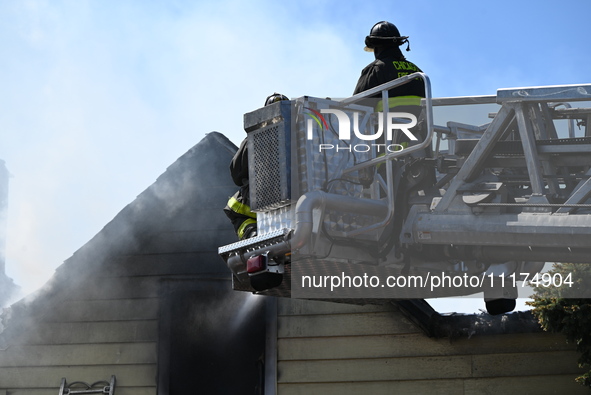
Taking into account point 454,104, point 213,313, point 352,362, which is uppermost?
point 454,104

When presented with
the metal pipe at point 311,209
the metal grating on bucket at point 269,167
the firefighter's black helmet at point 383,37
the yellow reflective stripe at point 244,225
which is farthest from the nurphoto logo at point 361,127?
the yellow reflective stripe at point 244,225

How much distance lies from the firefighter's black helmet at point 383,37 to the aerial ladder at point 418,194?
0.52 meters

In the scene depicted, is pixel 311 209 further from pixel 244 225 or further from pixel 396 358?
pixel 396 358

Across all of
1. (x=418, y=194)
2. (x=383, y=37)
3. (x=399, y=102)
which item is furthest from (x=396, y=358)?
(x=383, y=37)

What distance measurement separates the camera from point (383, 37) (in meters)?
6.29

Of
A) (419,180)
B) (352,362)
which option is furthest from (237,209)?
(352,362)

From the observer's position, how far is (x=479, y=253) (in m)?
5.39

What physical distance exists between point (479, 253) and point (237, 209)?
1928mm

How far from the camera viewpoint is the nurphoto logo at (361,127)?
5691 mm

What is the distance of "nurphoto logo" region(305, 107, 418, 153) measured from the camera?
569 cm

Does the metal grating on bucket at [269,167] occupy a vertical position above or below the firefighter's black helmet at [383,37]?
below

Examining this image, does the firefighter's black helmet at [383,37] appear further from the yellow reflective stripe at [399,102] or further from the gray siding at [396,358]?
the gray siding at [396,358]

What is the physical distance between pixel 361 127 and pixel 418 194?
64 centimetres

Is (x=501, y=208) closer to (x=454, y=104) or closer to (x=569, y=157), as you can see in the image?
(x=569, y=157)
